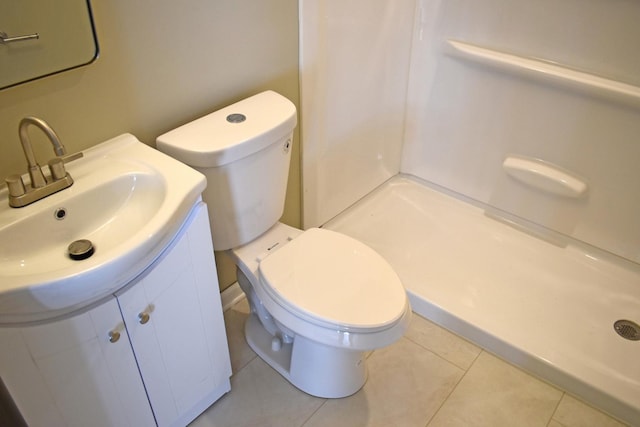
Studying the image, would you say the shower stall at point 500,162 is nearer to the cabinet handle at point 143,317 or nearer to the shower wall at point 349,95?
the shower wall at point 349,95

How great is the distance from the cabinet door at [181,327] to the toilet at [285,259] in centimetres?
16

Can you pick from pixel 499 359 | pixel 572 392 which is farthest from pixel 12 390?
pixel 572 392

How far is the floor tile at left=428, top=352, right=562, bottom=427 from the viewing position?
5.31 feet

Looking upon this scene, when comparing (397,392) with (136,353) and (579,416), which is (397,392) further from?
(136,353)

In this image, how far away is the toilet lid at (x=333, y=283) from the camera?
54.1 inches

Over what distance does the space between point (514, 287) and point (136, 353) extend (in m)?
1.36

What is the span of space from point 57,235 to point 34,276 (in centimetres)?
24

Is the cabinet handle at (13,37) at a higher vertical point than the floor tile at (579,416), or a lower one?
higher

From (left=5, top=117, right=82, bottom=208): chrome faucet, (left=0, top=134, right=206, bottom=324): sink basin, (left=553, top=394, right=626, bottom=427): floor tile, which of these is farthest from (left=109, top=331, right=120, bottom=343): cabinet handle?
(left=553, top=394, right=626, bottom=427): floor tile

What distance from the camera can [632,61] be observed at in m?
1.75

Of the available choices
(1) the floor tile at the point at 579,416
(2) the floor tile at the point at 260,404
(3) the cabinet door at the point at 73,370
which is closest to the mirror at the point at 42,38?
(3) the cabinet door at the point at 73,370

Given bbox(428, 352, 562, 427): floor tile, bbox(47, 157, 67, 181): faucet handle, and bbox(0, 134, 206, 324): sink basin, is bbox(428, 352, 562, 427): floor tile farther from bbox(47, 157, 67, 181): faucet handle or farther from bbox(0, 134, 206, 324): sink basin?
bbox(47, 157, 67, 181): faucet handle

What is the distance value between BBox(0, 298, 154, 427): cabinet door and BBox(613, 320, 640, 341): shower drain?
1.54 meters

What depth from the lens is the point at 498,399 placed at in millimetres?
1678
